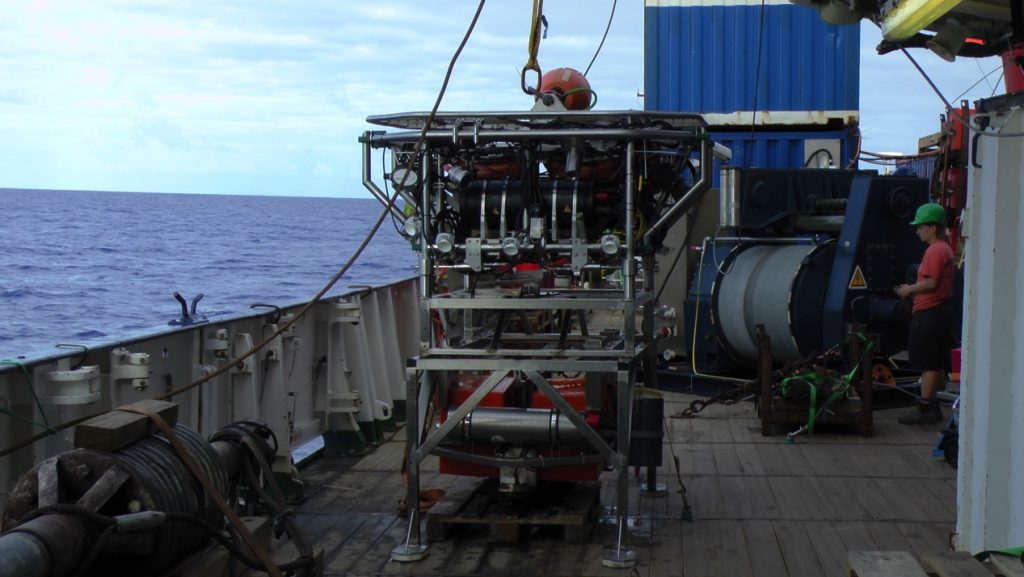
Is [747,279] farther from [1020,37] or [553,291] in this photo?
[1020,37]

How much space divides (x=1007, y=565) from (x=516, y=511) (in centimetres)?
324

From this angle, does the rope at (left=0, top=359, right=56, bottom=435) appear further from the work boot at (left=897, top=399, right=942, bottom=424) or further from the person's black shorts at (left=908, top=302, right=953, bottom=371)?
the work boot at (left=897, top=399, right=942, bottom=424)

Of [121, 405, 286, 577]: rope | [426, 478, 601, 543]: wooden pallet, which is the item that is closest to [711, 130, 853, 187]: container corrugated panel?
[426, 478, 601, 543]: wooden pallet

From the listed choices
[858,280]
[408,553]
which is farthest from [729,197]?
[408,553]

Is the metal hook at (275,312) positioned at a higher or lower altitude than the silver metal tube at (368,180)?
lower

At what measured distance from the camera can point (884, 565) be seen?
12.3 feet

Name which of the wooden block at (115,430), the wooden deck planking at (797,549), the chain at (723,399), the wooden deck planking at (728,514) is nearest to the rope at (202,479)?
the wooden block at (115,430)

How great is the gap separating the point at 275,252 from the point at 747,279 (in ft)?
196

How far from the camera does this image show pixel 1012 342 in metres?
4.71

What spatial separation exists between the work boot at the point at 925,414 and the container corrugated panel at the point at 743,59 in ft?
26.0

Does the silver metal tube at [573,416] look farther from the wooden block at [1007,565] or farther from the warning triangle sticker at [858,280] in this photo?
the warning triangle sticker at [858,280]

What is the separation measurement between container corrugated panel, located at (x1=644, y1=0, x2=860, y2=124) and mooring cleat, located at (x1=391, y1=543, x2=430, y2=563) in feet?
39.8

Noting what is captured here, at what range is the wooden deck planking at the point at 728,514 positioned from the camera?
6.03m

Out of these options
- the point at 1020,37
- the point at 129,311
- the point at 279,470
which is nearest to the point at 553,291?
the point at 279,470
